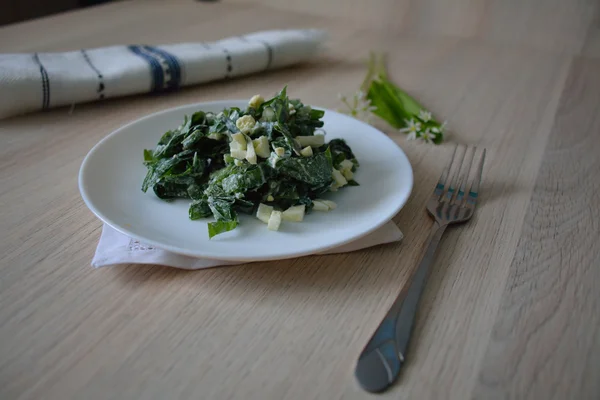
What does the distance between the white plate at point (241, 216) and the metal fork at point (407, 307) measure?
89mm

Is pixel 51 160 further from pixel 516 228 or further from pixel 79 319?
pixel 516 228

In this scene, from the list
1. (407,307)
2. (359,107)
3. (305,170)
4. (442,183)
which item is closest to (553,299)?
(407,307)

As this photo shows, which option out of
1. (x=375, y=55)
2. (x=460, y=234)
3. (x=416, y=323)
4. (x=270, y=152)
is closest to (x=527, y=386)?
(x=416, y=323)

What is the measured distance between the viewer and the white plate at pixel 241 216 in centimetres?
83

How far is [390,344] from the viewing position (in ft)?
2.35

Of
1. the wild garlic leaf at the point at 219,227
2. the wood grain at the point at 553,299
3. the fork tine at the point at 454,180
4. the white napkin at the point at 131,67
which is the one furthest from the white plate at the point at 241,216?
the white napkin at the point at 131,67

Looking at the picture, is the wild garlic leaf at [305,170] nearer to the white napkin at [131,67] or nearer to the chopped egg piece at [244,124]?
the chopped egg piece at [244,124]

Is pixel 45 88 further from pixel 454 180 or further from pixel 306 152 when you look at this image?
pixel 454 180

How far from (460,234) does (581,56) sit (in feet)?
4.72

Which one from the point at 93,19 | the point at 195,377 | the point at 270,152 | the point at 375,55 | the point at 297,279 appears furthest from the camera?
the point at 93,19

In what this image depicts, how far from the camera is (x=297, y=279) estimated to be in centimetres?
86

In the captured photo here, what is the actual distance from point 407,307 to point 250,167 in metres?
0.37

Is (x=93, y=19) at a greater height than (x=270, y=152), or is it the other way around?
(x=270, y=152)

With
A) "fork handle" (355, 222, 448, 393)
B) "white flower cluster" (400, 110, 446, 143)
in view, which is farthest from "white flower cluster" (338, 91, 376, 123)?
"fork handle" (355, 222, 448, 393)
